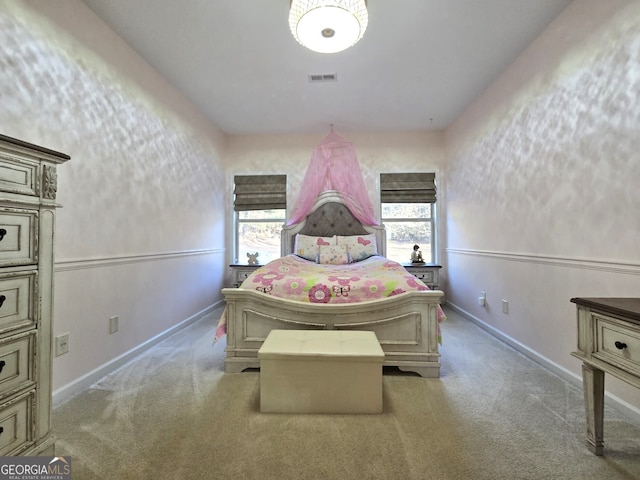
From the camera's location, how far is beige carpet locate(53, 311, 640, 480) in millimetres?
1342

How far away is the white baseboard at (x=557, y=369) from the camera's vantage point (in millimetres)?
1708

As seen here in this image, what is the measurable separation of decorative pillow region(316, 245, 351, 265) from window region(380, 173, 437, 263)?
102 centimetres

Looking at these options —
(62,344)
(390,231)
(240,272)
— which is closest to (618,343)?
(62,344)

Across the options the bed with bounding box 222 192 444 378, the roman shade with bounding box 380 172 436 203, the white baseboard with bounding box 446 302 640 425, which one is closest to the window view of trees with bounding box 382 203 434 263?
the roman shade with bounding box 380 172 436 203

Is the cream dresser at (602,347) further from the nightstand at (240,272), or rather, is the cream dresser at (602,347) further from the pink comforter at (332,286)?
the nightstand at (240,272)

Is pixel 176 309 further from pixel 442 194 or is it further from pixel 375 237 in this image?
pixel 442 194

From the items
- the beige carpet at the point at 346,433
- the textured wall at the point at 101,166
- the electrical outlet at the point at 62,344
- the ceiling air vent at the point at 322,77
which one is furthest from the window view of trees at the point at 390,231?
the electrical outlet at the point at 62,344

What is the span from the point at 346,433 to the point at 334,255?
7.99 feet

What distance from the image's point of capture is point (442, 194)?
4574 millimetres

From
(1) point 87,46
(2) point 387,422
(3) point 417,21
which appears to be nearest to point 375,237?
(3) point 417,21

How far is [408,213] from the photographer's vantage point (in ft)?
15.5

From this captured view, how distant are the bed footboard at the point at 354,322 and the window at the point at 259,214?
7.42ft

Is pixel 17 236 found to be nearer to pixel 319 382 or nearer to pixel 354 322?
pixel 319 382

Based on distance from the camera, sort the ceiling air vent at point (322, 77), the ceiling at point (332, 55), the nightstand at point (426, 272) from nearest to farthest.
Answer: the ceiling at point (332, 55) → the ceiling air vent at point (322, 77) → the nightstand at point (426, 272)
